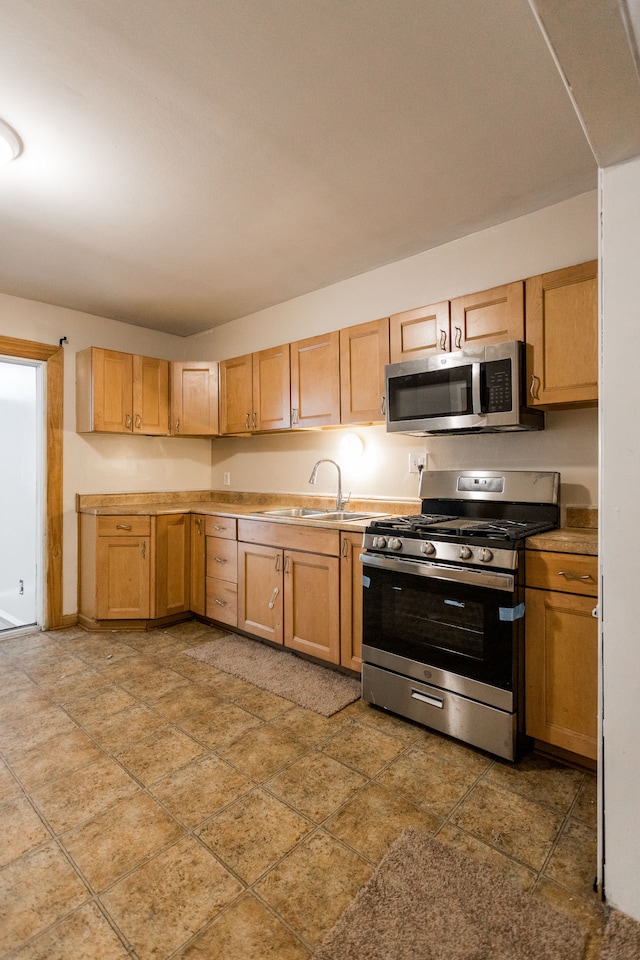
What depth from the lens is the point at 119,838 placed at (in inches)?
66.7

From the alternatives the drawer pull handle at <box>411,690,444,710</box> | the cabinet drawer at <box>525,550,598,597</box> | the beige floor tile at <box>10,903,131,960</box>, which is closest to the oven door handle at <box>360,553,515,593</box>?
the cabinet drawer at <box>525,550,598,597</box>

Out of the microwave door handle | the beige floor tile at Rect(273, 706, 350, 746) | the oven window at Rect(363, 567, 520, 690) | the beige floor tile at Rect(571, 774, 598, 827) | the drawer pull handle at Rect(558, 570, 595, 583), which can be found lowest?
the beige floor tile at Rect(571, 774, 598, 827)

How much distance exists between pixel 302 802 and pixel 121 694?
136 cm

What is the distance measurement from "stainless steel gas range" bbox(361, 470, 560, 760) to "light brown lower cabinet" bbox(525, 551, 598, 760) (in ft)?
0.18

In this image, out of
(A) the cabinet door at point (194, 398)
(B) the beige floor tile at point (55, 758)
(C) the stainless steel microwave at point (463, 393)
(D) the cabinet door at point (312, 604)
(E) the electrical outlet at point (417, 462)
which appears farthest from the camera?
(A) the cabinet door at point (194, 398)

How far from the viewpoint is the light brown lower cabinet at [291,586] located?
2.95 metres

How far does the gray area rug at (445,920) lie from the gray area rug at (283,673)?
3.42 ft

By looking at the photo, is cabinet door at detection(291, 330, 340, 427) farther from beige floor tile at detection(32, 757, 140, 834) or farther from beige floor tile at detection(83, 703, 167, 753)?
beige floor tile at detection(32, 757, 140, 834)

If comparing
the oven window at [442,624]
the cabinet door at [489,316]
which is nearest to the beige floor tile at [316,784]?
the oven window at [442,624]

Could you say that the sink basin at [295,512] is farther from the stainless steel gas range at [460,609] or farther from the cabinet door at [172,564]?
the stainless steel gas range at [460,609]

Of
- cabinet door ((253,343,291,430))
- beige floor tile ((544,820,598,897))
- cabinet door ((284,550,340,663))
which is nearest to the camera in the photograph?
beige floor tile ((544,820,598,897))

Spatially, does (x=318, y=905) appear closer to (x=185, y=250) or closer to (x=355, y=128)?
(x=355, y=128)

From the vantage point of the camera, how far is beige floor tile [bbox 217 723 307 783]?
2.08 meters

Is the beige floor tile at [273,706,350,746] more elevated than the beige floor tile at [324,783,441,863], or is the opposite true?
the beige floor tile at [273,706,350,746]
